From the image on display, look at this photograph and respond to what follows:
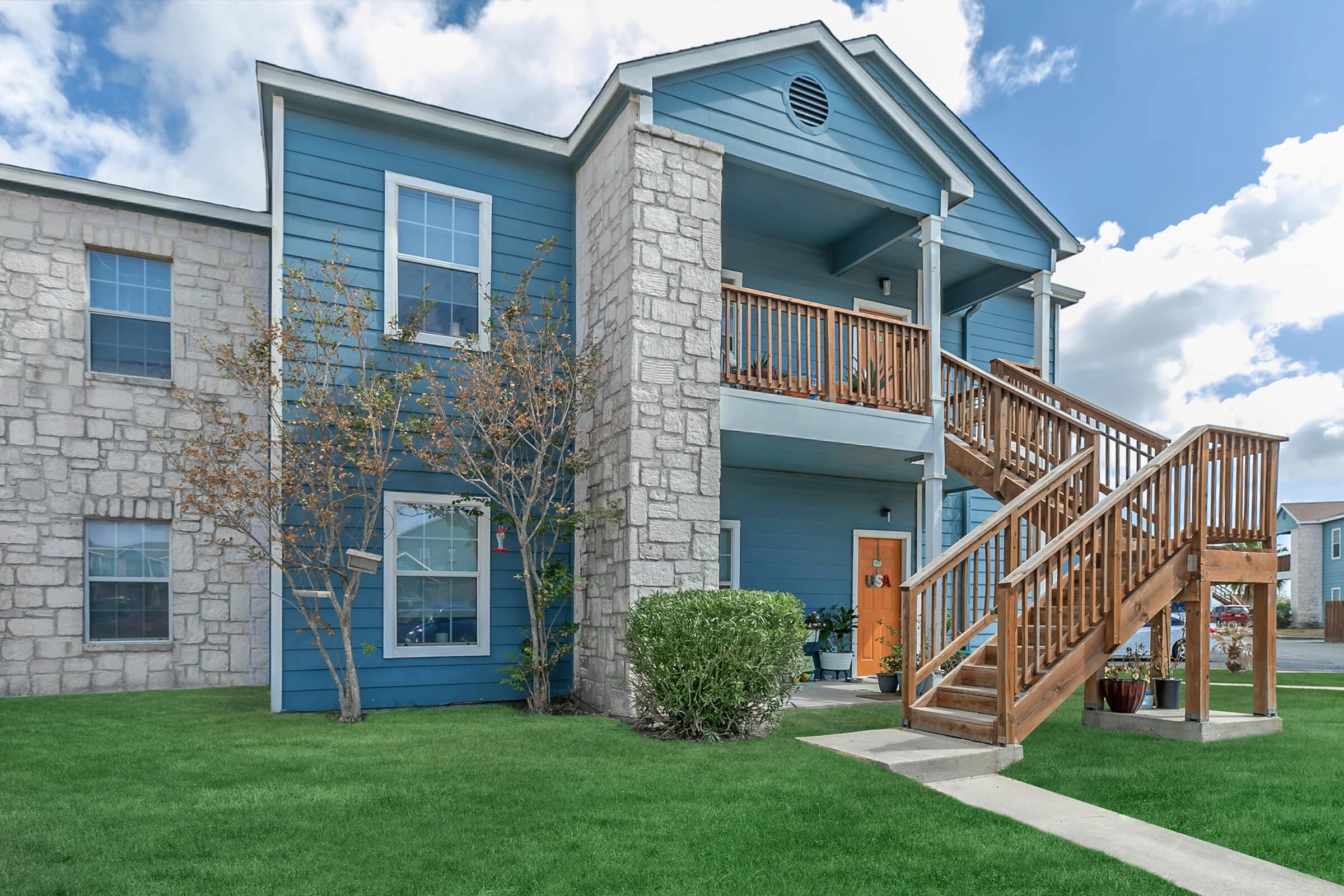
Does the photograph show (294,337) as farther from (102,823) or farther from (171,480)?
(102,823)

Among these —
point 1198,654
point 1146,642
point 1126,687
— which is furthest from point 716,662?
point 1146,642

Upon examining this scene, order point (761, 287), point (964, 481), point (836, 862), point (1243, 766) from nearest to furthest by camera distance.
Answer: point (836, 862), point (1243, 766), point (761, 287), point (964, 481)

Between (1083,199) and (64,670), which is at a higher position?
(1083,199)

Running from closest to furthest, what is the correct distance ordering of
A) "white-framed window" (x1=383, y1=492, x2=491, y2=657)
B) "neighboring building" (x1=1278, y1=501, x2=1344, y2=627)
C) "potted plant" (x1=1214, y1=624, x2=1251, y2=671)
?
"white-framed window" (x1=383, y1=492, x2=491, y2=657), "potted plant" (x1=1214, y1=624, x2=1251, y2=671), "neighboring building" (x1=1278, y1=501, x2=1344, y2=627)

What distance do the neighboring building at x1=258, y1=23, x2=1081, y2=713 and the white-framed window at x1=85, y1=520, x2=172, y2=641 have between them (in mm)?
2326

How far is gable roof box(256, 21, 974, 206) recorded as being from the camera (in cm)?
789

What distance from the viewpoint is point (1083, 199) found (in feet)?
39.8

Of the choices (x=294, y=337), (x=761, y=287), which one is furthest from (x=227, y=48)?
(x=761, y=287)

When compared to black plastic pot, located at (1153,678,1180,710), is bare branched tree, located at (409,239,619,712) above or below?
above

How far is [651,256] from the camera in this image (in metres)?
7.86

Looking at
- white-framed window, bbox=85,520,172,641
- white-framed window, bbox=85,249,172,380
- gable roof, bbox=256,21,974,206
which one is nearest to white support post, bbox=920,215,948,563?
gable roof, bbox=256,21,974,206

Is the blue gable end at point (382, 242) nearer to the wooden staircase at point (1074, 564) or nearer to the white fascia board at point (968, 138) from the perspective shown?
the wooden staircase at point (1074, 564)

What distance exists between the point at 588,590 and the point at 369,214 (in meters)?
4.43

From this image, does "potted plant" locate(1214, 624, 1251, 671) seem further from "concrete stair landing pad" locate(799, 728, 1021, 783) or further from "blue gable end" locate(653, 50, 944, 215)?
"concrete stair landing pad" locate(799, 728, 1021, 783)
